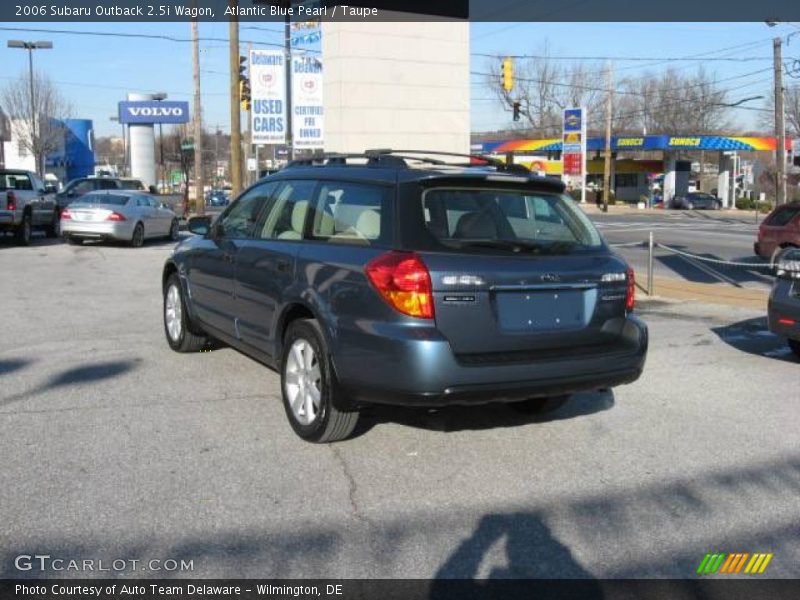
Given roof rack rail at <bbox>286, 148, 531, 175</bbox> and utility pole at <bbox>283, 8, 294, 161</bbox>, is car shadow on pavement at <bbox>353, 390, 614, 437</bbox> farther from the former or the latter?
utility pole at <bbox>283, 8, 294, 161</bbox>

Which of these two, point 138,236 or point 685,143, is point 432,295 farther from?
point 685,143

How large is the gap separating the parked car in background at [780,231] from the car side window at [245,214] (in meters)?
12.5

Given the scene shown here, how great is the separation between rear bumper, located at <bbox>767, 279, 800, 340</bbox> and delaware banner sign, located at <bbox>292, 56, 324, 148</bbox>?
1537cm

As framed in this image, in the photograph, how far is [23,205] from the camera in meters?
20.0

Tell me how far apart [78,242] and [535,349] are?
18.7m

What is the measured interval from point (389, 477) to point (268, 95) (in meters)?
18.3

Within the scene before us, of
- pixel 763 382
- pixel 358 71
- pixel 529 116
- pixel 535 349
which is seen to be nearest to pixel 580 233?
pixel 535 349

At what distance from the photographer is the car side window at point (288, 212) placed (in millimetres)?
5707

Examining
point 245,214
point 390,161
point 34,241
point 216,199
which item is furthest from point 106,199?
point 216,199

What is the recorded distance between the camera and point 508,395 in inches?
184

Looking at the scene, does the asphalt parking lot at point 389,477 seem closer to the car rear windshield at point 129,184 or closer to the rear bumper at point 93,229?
the rear bumper at point 93,229

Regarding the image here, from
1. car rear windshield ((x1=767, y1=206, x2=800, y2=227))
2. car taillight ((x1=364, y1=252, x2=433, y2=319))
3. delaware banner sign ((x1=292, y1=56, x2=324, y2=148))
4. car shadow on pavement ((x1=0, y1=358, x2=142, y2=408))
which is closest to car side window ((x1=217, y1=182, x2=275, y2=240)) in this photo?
car shadow on pavement ((x1=0, y1=358, x2=142, y2=408))

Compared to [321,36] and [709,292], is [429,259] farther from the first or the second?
[321,36]

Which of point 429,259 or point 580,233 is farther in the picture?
point 580,233
